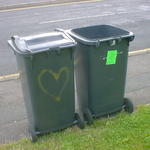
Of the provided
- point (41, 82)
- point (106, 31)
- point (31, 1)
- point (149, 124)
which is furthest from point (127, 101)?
point (31, 1)

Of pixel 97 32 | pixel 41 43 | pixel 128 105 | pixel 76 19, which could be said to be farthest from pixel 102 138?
pixel 76 19

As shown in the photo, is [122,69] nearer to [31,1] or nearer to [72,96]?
[72,96]

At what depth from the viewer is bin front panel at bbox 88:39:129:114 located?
3.82 meters

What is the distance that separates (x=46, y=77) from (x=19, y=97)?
5.88 feet

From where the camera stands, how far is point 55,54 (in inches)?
138

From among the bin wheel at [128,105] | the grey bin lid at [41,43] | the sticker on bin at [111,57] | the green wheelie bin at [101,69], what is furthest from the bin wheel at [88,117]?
the grey bin lid at [41,43]

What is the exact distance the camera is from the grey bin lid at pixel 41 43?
11.2 feet

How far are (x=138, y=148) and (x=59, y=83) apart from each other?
1.29m

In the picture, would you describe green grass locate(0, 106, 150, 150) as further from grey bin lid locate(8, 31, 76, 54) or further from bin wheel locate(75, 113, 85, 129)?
grey bin lid locate(8, 31, 76, 54)

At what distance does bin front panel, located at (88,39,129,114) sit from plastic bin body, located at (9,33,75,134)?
1.04 ft

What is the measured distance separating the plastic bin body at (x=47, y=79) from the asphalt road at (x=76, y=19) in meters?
3.08

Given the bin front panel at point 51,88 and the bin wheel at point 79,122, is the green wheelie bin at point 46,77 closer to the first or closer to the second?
the bin front panel at point 51,88

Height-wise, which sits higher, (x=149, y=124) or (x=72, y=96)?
(x=72, y=96)

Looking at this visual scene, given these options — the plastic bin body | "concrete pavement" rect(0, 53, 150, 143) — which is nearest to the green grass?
the plastic bin body
